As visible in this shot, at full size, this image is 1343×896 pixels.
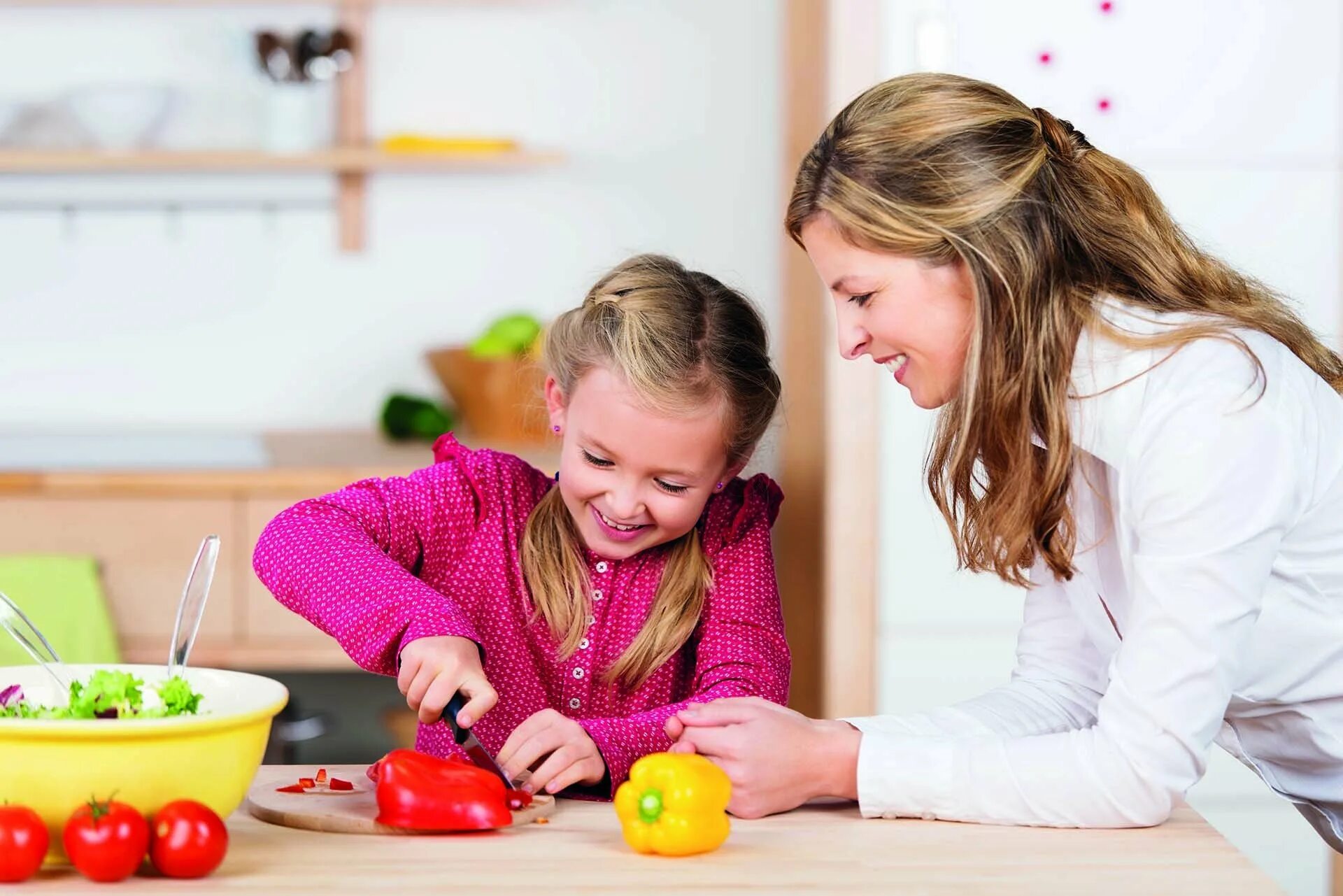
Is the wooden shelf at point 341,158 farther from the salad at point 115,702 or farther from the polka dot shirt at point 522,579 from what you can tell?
the salad at point 115,702

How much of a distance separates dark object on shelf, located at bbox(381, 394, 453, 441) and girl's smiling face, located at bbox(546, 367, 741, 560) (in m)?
1.58

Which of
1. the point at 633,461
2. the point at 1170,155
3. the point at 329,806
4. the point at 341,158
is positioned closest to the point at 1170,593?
the point at 633,461

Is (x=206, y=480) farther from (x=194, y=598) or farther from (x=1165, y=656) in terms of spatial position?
(x=1165, y=656)

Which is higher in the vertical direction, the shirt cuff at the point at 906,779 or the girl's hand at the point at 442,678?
the girl's hand at the point at 442,678

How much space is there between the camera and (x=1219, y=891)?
88cm

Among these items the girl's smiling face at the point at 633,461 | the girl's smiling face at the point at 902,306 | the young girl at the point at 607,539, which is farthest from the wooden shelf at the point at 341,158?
the girl's smiling face at the point at 902,306

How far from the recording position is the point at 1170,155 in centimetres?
245

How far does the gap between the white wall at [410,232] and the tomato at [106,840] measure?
2290mm

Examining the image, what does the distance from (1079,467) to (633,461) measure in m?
0.38

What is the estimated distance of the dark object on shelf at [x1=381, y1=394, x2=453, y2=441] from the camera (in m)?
2.89

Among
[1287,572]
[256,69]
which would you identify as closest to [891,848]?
[1287,572]

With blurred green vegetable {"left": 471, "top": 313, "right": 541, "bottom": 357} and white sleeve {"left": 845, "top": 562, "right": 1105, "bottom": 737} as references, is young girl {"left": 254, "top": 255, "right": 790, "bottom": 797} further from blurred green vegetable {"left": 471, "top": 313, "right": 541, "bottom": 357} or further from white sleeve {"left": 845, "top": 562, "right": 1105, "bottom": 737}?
blurred green vegetable {"left": 471, "top": 313, "right": 541, "bottom": 357}

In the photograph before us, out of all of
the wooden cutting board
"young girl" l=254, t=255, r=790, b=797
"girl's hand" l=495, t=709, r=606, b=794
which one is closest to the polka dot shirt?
"young girl" l=254, t=255, r=790, b=797

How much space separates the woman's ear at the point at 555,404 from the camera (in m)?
1.41
